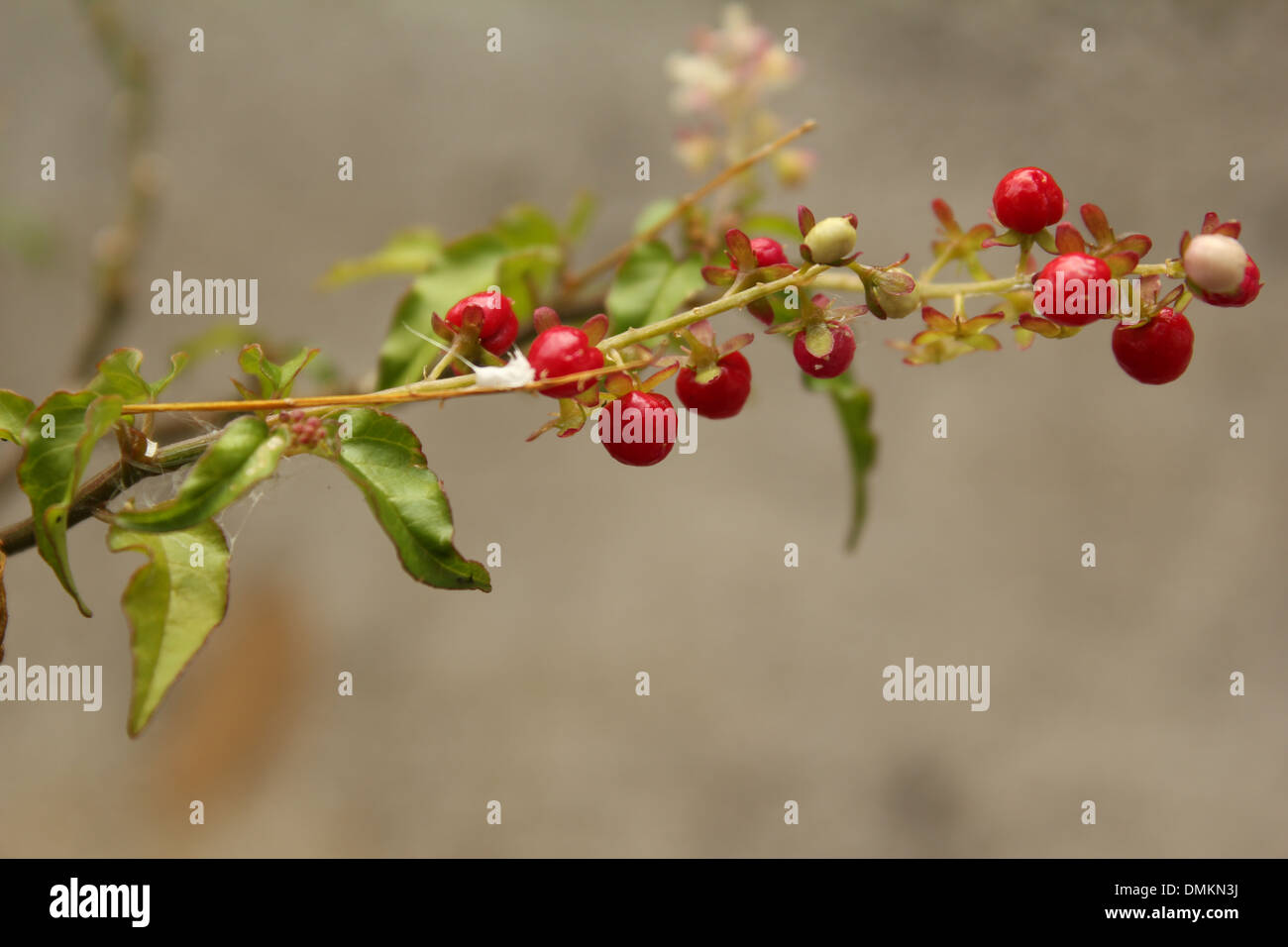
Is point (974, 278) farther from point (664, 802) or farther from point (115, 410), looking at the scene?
point (664, 802)

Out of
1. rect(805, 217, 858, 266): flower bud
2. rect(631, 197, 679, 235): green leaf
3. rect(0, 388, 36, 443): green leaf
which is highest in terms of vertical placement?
rect(631, 197, 679, 235): green leaf

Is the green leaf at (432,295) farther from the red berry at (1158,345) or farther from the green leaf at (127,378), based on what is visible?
the red berry at (1158,345)

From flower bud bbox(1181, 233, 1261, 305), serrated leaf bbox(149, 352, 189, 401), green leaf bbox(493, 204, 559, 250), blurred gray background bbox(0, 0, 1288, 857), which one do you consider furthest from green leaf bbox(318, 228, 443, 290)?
blurred gray background bbox(0, 0, 1288, 857)

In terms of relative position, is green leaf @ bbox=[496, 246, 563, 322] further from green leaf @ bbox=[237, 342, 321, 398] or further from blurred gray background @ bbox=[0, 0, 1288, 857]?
blurred gray background @ bbox=[0, 0, 1288, 857]

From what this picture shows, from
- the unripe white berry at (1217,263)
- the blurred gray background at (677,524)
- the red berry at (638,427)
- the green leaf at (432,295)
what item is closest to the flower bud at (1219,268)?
the unripe white berry at (1217,263)

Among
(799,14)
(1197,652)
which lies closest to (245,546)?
(799,14)

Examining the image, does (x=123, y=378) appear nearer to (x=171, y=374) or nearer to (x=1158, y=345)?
→ (x=171, y=374)

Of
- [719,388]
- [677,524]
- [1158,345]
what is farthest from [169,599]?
[677,524]
